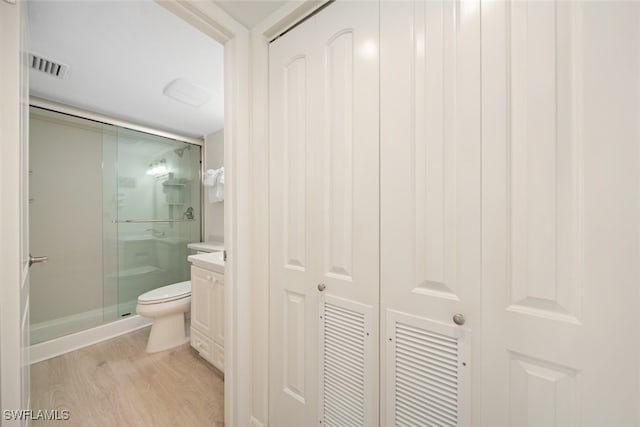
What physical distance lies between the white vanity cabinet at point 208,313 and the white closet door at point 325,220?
0.65 meters

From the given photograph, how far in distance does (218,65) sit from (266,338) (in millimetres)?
1786

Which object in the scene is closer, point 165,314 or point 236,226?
point 236,226

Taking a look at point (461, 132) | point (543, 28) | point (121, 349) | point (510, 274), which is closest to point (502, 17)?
point (543, 28)

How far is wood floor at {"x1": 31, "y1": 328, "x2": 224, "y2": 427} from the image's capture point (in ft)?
4.60

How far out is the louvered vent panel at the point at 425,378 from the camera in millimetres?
716

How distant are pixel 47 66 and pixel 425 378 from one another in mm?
2814

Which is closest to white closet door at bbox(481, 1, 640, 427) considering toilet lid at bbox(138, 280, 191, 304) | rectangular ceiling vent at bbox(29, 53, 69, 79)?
toilet lid at bbox(138, 280, 191, 304)

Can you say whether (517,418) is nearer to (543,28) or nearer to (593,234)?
(593,234)

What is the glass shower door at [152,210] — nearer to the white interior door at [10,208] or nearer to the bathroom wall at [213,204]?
the bathroom wall at [213,204]

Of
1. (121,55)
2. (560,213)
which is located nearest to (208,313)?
(121,55)

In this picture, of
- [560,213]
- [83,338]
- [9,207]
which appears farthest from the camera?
[83,338]

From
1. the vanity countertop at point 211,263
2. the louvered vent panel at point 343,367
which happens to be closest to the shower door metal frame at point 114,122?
the vanity countertop at point 211,263

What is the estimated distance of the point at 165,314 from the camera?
2.04 metres

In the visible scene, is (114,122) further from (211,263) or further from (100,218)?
(211,263)
